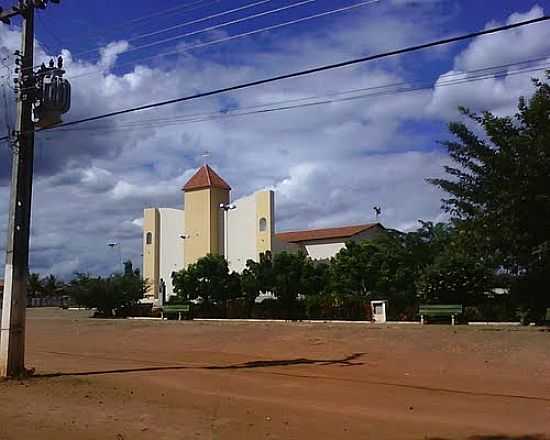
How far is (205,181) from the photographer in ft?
185

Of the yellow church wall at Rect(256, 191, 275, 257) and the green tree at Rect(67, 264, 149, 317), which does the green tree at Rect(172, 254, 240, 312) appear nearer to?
the green tree at Rect(67, 264, 149, 317)

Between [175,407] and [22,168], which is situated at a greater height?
[22,168]

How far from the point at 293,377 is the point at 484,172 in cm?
1057

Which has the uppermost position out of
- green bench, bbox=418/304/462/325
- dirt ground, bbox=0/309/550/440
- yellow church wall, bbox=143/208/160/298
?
yellow church wall, bbox=143/208/160/298

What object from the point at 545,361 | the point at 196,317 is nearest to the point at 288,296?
the point at 196,317

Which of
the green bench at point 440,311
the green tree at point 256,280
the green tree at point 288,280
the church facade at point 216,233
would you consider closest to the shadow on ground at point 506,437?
the green bench at point 440,311

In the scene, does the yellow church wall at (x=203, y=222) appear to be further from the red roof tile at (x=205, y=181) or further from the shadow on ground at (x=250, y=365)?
the shadow on ground at (x=250, y=365)

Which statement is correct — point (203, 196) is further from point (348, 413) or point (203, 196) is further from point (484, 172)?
point (348, 413)

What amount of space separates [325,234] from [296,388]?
152 ft

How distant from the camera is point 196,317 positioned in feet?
136

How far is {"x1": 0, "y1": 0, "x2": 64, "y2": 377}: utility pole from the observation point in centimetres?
1538

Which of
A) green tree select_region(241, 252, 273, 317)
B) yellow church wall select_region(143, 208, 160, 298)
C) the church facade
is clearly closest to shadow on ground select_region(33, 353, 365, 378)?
green tree select_region(241, 252, 273, 317)

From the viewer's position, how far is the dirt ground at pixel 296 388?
9.68m

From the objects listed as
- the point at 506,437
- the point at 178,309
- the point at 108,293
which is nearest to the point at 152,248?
the point at 108,293
